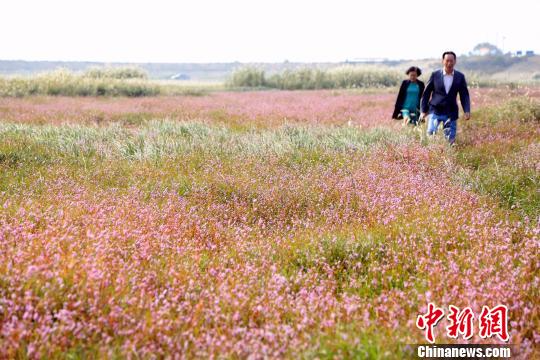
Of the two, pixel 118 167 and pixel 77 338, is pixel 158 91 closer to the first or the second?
pixel 118 167

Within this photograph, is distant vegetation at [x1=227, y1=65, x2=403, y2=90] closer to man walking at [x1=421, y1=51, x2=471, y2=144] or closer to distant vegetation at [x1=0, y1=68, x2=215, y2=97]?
distant vegetation at [x1=0, y1=68, x2=215, y2=97]

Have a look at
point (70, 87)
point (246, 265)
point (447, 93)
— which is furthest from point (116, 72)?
point (246, 265)

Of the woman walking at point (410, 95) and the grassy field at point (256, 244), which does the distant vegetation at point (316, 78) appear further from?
the grassy field at point (256, 244)

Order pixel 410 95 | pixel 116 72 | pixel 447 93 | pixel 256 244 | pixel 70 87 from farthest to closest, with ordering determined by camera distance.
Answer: pixel 116 72
pixel 70 87
pixel 410 95
pixel 447 93
pixel 256 244

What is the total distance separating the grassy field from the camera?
287 centimetres

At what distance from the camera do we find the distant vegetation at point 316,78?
34312 mm

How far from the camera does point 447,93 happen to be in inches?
353

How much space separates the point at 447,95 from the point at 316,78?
26242mm

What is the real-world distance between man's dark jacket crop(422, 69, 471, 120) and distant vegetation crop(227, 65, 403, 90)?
81.0 ft

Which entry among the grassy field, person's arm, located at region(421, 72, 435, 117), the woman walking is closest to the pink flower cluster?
the grassy field

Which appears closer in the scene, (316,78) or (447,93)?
(447,93)

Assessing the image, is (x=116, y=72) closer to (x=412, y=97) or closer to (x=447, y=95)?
(x=412, y=97)

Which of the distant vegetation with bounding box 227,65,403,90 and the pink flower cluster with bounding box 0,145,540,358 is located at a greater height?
the distant vegetation with bounding box 227,65,403,90

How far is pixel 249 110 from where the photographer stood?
1599 cm
